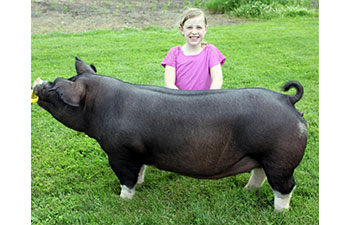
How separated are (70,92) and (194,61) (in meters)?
1.32

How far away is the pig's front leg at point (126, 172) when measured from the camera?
2709mm

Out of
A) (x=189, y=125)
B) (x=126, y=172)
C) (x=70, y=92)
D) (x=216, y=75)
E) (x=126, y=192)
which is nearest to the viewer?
(x=189, y=125)

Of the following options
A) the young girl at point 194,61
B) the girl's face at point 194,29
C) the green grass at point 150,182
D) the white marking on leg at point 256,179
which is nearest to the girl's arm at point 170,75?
the young girl at point 194,61

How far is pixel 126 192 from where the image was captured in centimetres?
291

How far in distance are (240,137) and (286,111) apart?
38 cm

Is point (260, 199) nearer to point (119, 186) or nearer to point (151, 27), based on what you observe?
point (119, 186)

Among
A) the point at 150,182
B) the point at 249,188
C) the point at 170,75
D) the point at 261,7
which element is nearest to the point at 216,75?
the point at 170,75

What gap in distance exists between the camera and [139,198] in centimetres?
296

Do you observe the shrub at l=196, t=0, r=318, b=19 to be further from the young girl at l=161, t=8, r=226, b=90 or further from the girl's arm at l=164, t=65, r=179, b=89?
the girl's arm at l=164, t=65, r=179, b=89

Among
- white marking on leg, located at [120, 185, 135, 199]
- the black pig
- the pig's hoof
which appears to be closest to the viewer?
the black pig

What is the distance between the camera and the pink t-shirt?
334 centimetres

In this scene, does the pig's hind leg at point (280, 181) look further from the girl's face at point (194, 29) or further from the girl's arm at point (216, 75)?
the girl's face at point (194, 29)

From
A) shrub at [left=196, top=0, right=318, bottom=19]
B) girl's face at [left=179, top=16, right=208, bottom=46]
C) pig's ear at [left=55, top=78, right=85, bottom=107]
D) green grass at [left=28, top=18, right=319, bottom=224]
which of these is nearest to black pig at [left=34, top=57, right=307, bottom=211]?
pig's ear at [left=55, top=78, right=85, bottom=107]

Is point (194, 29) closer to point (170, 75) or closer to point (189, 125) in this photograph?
point (170, 75)
